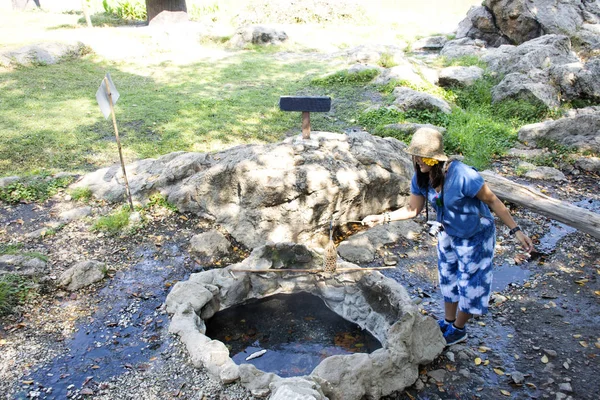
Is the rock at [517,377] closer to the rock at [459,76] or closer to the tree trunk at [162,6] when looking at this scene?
the rock at [459,76]

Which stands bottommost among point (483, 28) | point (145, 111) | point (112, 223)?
point (112, 223)

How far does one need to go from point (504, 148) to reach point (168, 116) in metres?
6.42

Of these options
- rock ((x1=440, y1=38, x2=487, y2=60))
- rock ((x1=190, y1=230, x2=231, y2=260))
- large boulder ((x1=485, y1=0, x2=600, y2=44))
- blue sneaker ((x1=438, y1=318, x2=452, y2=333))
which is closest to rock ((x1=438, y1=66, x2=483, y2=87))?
rock ((x1=440, y1=38, x2=487, y2=60))

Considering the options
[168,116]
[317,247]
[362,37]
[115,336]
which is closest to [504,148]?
[317,247]

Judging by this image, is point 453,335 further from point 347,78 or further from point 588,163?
point 347,78

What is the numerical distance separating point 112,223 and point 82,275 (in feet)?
3.53

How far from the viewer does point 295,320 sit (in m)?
4.50

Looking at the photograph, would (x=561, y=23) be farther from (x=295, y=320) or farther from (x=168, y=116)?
(x=295, y=320)

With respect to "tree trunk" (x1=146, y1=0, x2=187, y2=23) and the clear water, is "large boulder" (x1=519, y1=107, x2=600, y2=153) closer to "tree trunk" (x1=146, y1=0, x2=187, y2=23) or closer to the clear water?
the clear water

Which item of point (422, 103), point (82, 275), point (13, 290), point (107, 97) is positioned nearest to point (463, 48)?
point (422, 103)

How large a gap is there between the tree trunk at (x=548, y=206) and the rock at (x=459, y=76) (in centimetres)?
559

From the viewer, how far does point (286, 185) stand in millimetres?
5535

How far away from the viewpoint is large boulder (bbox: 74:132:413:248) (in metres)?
5.61

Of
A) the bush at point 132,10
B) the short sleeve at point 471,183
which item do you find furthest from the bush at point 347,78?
the bush at point 132,10
